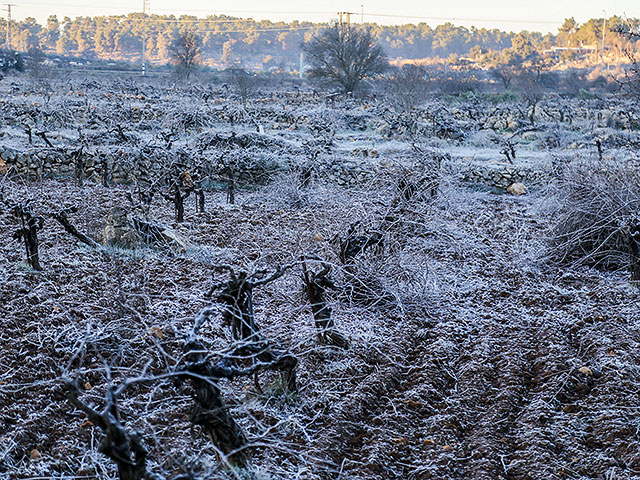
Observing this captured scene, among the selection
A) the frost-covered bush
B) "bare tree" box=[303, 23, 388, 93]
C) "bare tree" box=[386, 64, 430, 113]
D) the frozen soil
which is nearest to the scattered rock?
the frozen soil

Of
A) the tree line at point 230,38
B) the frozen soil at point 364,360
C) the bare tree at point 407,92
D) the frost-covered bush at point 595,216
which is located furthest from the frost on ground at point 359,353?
the tree line at point 230,38

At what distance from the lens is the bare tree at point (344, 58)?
3083 centimetres

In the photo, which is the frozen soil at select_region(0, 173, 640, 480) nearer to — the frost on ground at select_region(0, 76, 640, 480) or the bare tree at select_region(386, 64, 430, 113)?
the frost on ground at select_region(0, 76, 640, 480)

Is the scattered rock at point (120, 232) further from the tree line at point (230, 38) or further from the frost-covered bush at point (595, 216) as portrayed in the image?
the tree line at point (230, 38)

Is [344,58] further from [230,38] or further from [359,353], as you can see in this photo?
[230,38]

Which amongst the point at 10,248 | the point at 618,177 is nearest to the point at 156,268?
the point at 10,248

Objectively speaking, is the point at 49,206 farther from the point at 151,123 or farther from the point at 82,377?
the point at 151,123

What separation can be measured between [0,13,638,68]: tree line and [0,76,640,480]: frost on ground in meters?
80.4

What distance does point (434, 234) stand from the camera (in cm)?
846

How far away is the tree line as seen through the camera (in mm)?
95875

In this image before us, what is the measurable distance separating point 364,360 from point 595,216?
386 cm

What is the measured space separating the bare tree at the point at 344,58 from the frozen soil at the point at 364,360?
23.4 m

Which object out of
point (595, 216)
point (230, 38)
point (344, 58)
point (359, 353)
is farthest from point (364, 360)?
point (230, 38)

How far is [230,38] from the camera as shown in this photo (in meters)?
104
